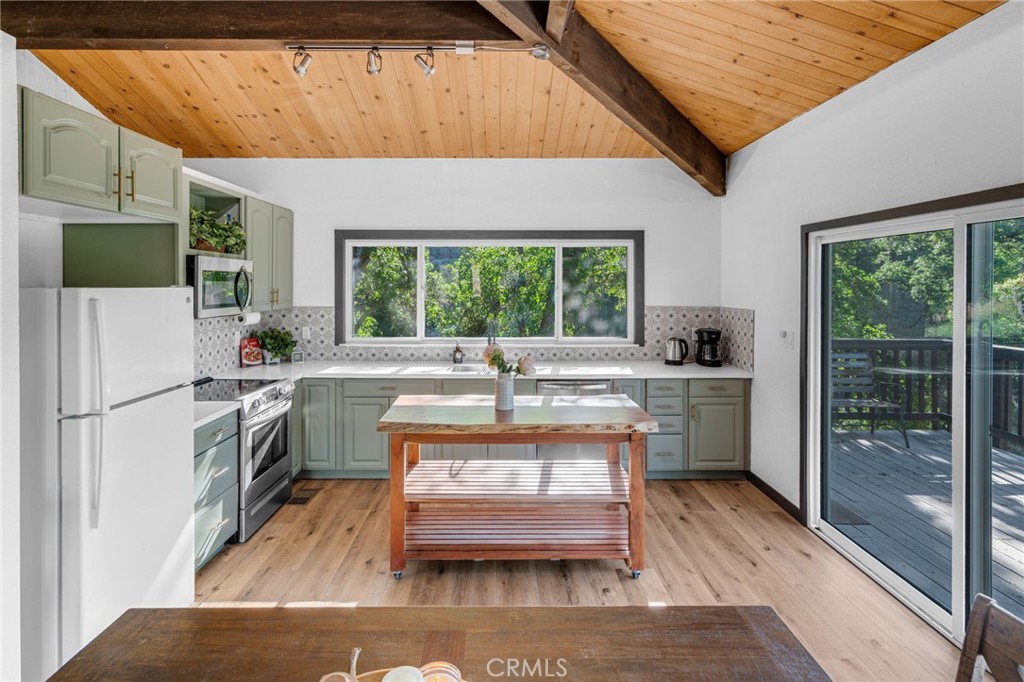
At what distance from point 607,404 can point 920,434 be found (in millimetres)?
1549

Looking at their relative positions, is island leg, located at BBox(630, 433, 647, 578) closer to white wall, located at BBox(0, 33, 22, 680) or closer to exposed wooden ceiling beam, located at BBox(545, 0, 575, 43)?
exposed wooden ceiling beam, located at BBox(545, 0, 575, 43)

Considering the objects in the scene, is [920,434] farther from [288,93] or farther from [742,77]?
[288,93]

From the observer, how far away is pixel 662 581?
124 inches

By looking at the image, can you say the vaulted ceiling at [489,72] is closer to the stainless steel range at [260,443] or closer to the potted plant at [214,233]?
the potted plant at [214,233]

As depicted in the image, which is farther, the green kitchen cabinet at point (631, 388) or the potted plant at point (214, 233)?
the green kitchen cabinet at point (631, 388)

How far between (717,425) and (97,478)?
13.3 ft

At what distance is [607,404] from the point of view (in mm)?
3539

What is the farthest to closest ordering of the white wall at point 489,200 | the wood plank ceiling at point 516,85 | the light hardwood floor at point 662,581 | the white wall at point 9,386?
the white wall at point 489,200
the wood plank ceiling at point 516,85
the light hardwood floor at point 662,581
the white wall at point 9,386

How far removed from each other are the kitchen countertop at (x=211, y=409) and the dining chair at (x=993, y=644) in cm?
307

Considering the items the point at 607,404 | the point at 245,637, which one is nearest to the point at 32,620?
the point at 245,637

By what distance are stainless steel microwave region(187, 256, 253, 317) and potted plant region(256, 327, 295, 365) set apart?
693 millimetres

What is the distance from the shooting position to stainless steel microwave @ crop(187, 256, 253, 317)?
3553 mm

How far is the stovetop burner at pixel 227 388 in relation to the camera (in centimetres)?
362

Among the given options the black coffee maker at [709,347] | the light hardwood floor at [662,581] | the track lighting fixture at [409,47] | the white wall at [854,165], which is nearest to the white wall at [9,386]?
the light hardwood floor at [662,581]
